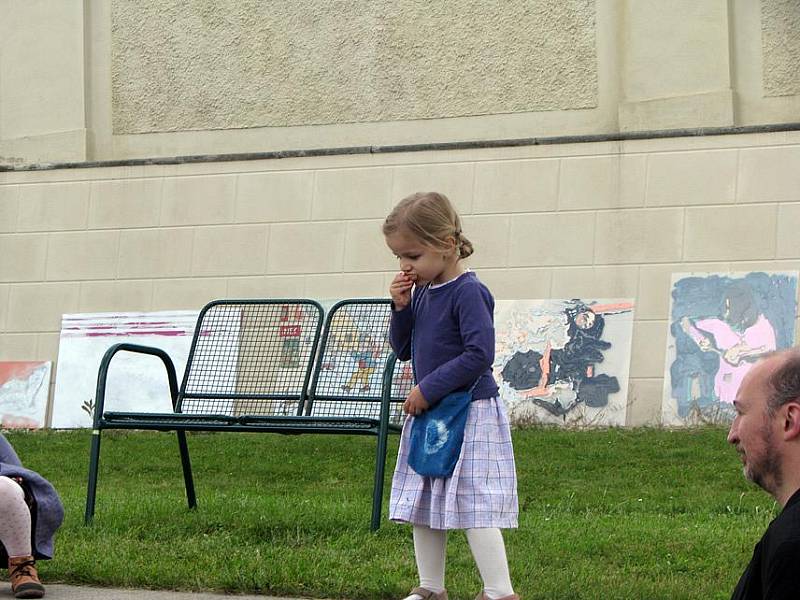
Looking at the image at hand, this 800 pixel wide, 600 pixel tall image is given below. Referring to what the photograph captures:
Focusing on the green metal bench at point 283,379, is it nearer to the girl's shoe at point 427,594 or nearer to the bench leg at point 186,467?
the bench leg at point 186,467

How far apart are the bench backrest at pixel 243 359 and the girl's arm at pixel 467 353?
2199 mm

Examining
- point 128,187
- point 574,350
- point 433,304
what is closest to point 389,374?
point 433,304

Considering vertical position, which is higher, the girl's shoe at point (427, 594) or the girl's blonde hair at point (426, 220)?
the girl's blonde hair at point (426, 220)

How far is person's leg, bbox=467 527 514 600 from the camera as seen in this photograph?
4387 millimetres

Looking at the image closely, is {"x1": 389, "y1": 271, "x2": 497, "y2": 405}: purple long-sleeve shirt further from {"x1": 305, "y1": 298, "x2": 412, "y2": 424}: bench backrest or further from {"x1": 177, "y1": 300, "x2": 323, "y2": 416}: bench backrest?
{"x1": 177, "y1": 300, "x2": 323, "y2": 416}: bench backrest

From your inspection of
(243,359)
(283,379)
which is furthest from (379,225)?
(243,359)

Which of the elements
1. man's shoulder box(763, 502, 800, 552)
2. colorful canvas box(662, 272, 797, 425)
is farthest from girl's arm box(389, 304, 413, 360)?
colorful canvas box(662, 272, 797, 425)

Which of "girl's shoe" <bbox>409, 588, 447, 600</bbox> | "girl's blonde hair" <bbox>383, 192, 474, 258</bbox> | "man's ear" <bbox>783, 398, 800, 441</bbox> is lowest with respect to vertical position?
"girl's shoe" <bbox>409, 588, 447, 600</bbox>

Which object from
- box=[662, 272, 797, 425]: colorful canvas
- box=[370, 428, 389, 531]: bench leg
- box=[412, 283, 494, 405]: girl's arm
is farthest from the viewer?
box=[662, 272, 797, 425]: colorful canvas

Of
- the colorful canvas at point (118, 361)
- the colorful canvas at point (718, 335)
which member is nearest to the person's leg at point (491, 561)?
the colorful canvas at point (718, 335)

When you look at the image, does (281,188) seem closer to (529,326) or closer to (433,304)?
(529,326)

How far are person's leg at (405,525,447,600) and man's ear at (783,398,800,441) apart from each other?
2464 mm

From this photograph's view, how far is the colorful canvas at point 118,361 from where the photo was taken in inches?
490

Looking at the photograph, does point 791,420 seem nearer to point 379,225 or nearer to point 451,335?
point 451,335
